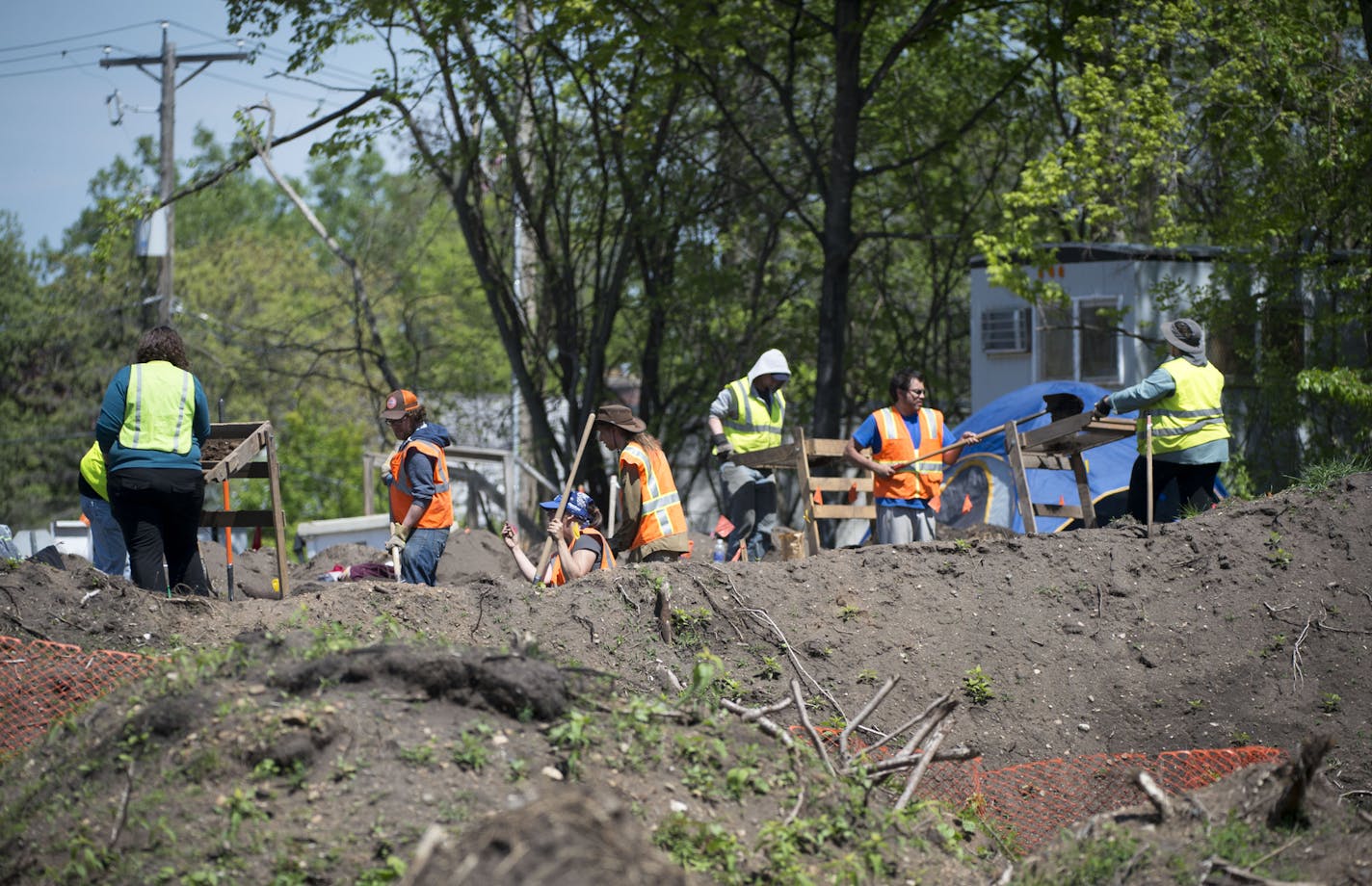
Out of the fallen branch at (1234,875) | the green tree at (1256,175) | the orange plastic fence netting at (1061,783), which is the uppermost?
the green tree at (1256,175)

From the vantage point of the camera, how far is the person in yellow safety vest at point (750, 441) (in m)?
9.98

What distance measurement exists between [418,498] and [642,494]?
1.38 metres

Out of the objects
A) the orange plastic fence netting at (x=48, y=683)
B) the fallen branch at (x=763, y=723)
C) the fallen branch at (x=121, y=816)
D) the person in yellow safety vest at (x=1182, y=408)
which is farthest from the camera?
the person in yellow safety vest at (x=1182, y=408)

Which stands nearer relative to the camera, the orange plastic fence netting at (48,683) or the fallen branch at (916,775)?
the fallen branch at (916,775)

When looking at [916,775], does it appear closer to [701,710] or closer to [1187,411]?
[701,710]

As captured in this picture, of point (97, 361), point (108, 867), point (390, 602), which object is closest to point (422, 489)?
point (390, 602)

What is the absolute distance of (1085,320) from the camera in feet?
57.3

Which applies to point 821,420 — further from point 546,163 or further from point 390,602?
point 390,602

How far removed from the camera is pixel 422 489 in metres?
8.38

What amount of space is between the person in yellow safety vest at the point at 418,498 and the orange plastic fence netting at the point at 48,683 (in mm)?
2475

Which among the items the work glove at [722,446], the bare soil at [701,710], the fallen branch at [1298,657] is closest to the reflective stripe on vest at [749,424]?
the work glove at [722,446]

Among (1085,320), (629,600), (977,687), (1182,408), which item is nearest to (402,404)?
(629,600)

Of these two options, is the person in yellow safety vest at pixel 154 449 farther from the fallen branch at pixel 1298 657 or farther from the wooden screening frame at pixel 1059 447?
the fallen branch at pixel 1298 657

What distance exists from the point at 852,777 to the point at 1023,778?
72.7 inches
